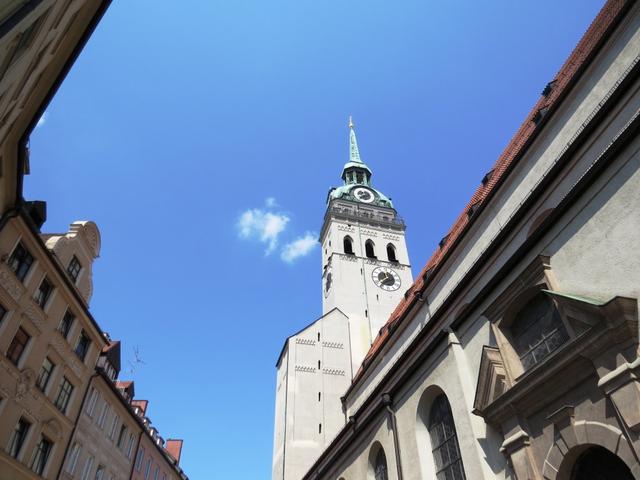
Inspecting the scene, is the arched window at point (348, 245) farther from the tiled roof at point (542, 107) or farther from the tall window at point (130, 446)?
the tall window at point (130, 446)

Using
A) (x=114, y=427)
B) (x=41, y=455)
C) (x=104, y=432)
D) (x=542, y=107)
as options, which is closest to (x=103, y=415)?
(x=104, y=432)

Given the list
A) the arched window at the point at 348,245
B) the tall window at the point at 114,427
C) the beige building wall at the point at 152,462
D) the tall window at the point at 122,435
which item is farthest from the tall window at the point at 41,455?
the arched window at the point at 348,245

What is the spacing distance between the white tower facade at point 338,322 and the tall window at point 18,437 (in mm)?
17595

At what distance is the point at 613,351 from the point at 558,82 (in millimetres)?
11184

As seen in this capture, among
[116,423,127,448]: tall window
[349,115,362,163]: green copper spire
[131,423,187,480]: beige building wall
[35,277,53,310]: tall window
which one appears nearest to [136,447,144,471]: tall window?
[131,423,187,480]: beige building wall

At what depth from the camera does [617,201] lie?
7656 mm

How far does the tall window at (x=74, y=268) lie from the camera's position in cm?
1861

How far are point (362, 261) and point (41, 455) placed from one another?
29.2 metres

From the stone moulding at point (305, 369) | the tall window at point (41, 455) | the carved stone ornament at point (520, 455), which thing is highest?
the stone moulding at point (305, 369)

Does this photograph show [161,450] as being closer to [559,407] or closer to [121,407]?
[121,407]

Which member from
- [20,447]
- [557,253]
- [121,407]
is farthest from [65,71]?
Answer: [121,407]

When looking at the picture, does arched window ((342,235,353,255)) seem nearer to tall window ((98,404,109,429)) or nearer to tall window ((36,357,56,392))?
tall window ((98,404,109,429))

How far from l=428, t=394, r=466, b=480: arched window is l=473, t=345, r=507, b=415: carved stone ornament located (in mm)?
1721

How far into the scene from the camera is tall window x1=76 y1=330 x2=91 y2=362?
18766 millimetres
